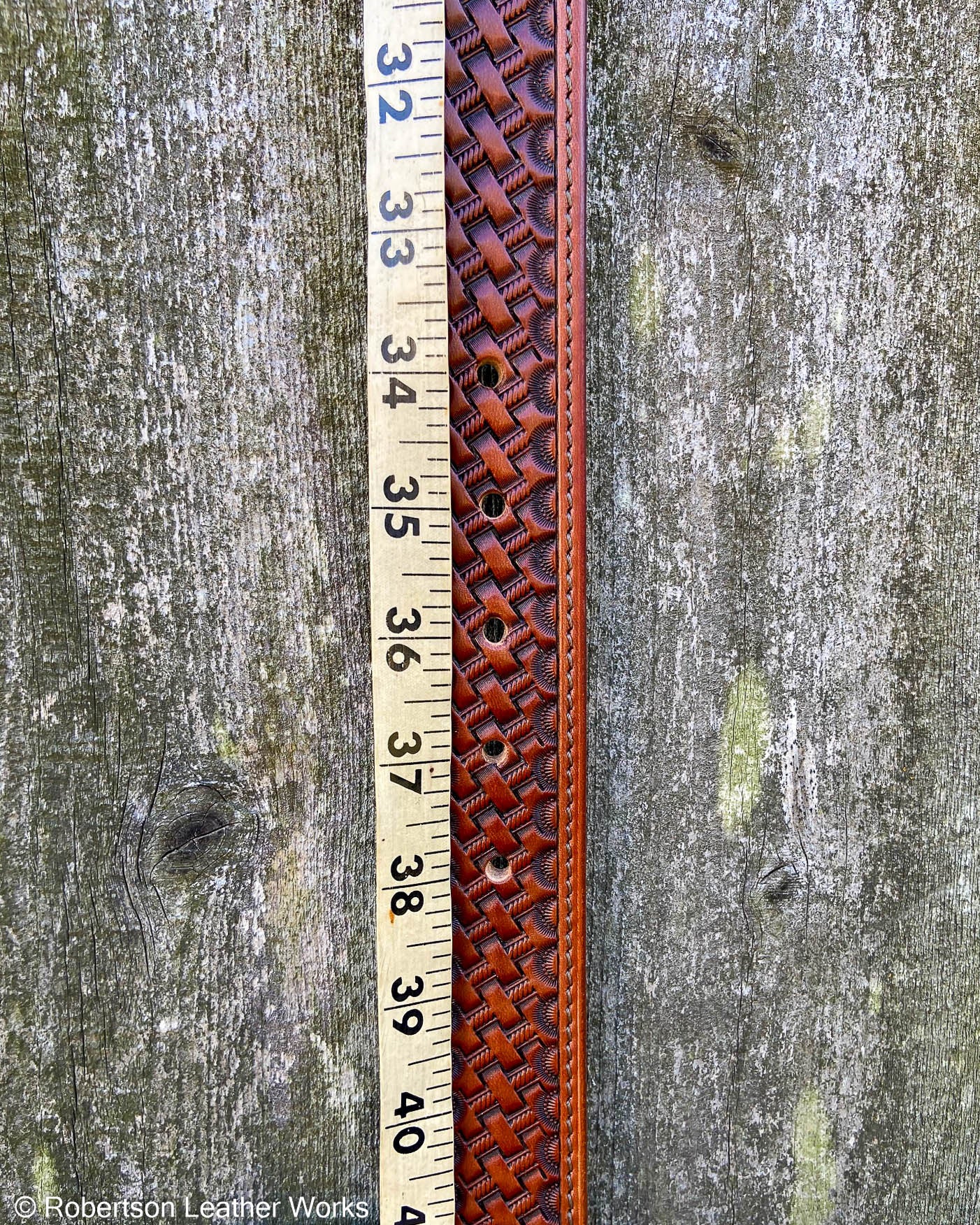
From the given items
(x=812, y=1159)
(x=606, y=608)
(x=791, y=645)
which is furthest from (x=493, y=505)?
(x=812, y=1159)

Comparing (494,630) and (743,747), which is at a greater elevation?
(494,630)

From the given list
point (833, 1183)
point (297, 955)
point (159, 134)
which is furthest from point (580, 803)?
point (159, 134)

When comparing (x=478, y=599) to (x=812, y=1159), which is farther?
(x=812, y=1159)

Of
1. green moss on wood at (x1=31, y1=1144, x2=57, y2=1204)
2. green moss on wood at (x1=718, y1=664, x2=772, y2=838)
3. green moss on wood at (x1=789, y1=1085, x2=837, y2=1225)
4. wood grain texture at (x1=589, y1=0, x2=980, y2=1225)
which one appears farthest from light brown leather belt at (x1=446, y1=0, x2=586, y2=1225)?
green moss on wood at (x1=31, y1=1144, x2=57, y2=1204)

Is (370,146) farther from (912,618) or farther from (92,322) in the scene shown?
(912,618)

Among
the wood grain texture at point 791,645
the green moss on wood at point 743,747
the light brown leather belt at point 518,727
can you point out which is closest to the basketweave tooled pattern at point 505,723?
the light brown leather belt at point 518,727

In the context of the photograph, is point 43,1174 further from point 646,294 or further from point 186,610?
point 646,294
